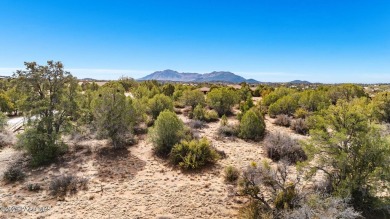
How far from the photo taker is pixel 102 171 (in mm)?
13203

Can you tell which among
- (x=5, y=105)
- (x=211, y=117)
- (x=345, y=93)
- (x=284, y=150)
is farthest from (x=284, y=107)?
(x=5, y=105)

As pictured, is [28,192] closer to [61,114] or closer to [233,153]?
[61,114]

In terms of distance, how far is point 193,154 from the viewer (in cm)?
1386

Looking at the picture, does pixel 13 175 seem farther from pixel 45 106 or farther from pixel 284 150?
pixel 284 150

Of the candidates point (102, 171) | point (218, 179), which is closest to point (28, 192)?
point (102, 171)

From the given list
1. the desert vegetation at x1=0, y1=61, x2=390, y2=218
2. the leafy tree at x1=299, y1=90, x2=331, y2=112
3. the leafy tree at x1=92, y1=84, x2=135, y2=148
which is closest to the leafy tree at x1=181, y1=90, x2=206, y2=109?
the desert vegetation at x1=0, y1=61, x2=390, y2=218

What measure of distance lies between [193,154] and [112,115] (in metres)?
5.95

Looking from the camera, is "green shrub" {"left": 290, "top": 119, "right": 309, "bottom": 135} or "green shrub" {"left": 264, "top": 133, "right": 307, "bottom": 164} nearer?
"green shrub" {"left": 264, "top": 133, "right": 307, "bottom": 164}

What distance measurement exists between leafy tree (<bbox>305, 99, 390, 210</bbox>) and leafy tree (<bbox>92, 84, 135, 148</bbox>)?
11017mm

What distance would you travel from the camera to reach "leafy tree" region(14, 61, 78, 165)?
1459 cm

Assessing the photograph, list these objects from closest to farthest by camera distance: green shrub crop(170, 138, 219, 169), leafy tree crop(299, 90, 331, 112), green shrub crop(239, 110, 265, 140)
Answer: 1. green shrub crop(170, 138, 219, 169)
2. green shrub crop(239, 110, 265, 140)
3. leafy tree crop(299, 90, 331, 112)

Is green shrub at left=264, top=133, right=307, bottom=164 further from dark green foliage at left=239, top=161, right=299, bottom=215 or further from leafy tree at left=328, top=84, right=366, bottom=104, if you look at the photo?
leafy tree at left=328, top=84, right=366, bottom=104

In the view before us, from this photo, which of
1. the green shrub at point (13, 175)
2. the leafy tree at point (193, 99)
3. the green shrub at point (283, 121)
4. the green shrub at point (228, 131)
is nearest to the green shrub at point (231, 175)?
the green shrub at point (228, 131)

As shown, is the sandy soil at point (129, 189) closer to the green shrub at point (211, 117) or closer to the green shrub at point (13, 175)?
the green shrub at point (13, 175)
